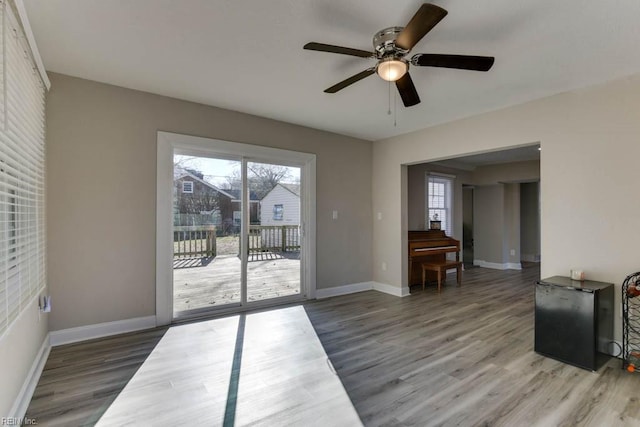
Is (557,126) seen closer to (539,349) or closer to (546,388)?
(539,349)

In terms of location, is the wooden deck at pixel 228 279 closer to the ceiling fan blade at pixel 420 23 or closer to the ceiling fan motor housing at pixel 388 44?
the ceiling fan motor housing at pixel 388 44

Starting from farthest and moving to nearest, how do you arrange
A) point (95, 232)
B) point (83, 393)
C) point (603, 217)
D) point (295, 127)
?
1. point (295, 127)
2. point (95, 232)
3. point (603, 217)
4. point (83, 393)

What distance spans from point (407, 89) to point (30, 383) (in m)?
3.49

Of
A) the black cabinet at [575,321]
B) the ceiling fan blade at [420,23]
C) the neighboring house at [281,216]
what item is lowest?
the black cabinet at [575,321]

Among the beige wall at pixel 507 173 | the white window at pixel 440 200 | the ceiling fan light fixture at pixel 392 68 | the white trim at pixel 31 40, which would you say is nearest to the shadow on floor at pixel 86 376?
the white trim at pixel 31 40

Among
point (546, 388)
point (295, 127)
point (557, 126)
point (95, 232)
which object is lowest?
point (546, 388)

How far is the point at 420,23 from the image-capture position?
1.68m

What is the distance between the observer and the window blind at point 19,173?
1687 mm

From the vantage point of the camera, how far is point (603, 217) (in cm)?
288

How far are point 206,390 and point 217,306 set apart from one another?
5.70 feet

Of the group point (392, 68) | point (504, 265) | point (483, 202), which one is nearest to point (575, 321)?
point (392, 68)

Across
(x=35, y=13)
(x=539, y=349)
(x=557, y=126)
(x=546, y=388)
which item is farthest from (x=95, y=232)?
(x=557, y=126)

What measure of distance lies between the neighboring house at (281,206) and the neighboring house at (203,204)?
0.22m

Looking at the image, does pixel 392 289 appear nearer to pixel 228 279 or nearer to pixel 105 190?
pixel 228 279
